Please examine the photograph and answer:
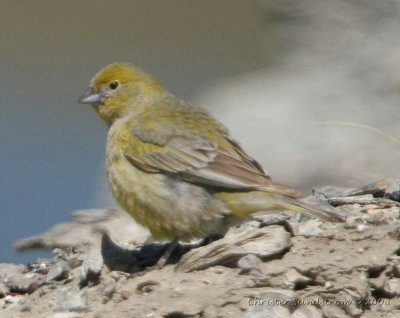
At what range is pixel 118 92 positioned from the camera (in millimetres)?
8227

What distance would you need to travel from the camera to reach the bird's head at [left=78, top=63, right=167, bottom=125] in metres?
8.17

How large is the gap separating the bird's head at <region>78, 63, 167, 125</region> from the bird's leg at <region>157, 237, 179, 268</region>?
88 centimetres

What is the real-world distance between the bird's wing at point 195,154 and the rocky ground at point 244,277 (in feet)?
0.73

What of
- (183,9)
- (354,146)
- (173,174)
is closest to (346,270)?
(173,174)

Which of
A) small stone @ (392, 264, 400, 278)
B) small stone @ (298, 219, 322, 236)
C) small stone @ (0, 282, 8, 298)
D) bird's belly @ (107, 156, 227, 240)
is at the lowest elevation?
small stone @ (0, 282, 8, 298)

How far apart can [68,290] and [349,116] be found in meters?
2.37

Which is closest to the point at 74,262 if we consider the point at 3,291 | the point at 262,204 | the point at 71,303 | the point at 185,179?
the point at 3,291

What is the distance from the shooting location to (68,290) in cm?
720

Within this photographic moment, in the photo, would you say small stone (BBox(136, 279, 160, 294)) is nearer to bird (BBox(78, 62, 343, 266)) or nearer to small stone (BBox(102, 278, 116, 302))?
small stone (BBox(102, 278, 116, 302))

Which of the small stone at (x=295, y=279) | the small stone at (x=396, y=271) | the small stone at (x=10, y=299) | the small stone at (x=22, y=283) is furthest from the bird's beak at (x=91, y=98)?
the small stone at (x=396, y=271)

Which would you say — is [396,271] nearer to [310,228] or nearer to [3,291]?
[310,228]

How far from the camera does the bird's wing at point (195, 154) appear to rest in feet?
24.4

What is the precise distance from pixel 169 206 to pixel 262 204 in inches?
15.3

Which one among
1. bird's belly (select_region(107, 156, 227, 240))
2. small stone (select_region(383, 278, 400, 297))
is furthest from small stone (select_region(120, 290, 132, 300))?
small stone (select_region(383, 278, 400, 297))
